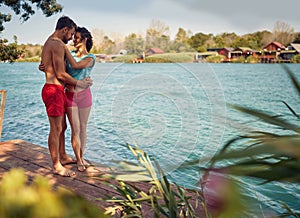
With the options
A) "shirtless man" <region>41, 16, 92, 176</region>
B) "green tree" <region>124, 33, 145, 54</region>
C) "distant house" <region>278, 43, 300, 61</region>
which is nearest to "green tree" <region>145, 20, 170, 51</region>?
"green tree" <region>124, 33, 145, 54</region>

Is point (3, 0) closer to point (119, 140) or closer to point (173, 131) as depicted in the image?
point (119, 140)

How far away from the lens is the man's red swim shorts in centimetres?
293

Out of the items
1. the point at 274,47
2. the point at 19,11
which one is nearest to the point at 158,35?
the point at 19,11

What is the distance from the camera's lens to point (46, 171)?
3232 mm

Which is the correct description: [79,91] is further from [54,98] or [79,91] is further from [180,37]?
[180,37]

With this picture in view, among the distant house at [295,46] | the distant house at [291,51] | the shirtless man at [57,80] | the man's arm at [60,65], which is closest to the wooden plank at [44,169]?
the shirtless man at [57,80]

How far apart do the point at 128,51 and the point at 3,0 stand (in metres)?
5.50

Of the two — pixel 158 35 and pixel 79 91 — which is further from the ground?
pixel 158 35

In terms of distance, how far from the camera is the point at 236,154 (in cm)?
25

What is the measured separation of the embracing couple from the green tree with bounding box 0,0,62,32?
364 centimetres

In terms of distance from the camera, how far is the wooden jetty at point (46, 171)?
2.68 meters

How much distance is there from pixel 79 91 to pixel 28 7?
4121mm

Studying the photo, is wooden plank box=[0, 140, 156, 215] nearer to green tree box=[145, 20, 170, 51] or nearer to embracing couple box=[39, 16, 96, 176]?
embracing couple box=[39, 16, 96, 176]

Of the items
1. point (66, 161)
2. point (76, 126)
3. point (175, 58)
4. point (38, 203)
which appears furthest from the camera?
point (66, 161)
